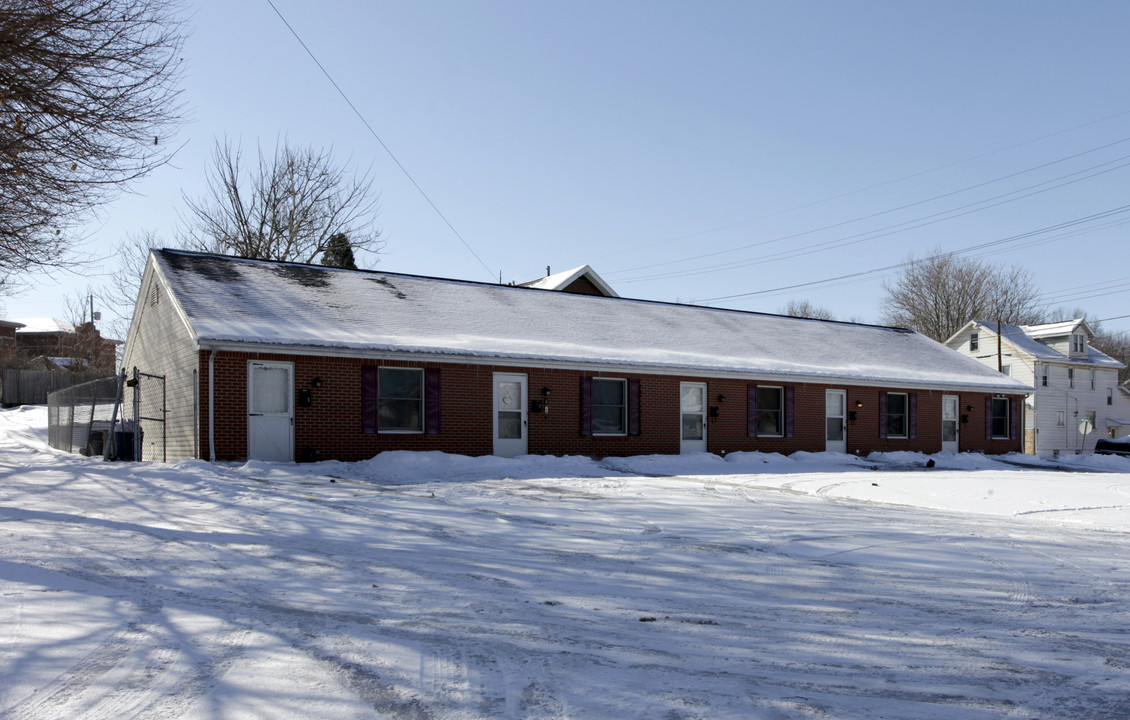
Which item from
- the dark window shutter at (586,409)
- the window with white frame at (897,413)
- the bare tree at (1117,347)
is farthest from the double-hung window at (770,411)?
the bare tree at (1117,347)

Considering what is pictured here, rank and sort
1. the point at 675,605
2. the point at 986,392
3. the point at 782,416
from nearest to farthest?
the point at 675,605 → the point at 782,416 → the point at 986,392

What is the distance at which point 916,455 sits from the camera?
2352cm

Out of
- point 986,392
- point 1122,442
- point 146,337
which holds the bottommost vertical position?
point 1122,442

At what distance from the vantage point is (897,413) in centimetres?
2556

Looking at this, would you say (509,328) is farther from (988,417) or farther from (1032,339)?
(1032,339)

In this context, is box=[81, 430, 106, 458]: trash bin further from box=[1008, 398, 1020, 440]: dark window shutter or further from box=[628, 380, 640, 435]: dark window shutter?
box=[1008, 398, 1020, 440]: dark window shutter

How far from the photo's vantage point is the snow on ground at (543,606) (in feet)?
13.3

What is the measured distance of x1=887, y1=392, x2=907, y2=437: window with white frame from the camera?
83.3 ft

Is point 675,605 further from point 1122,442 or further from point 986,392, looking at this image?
point 1122,442

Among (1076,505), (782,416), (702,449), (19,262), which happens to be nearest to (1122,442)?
(782,416)

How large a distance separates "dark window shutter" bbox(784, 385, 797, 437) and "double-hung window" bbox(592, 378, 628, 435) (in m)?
5.30

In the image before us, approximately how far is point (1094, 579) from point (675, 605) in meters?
3.94

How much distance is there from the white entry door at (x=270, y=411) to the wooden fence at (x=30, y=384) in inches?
1130

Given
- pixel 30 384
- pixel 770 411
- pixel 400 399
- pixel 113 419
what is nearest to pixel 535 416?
pixel 400 399
